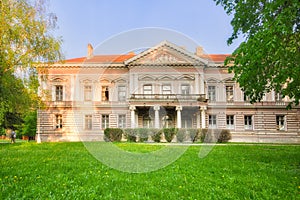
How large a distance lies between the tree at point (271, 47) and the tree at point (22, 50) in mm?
13245

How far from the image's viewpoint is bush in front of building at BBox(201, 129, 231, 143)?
22594 mm

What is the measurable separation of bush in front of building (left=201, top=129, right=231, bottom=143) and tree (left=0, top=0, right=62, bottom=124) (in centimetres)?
1418

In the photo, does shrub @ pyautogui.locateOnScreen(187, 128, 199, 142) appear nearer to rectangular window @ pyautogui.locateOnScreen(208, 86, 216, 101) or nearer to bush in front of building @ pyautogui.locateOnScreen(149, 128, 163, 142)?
bush in front of building @ pyautogui.locateOnScreen(149, 128, 163, 142)

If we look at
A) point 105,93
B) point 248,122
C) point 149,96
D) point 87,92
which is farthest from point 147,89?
point 248,122

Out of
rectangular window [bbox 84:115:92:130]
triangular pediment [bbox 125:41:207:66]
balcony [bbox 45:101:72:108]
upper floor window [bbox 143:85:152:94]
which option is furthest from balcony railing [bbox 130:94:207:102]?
balcony [bbox 45:101:72:108]

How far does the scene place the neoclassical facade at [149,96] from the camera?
92.8 ft

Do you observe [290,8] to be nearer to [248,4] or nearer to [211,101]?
[248,4]

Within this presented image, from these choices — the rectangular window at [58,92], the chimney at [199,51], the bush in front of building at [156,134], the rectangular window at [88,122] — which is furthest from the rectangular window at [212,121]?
the rectangular window at [58,92]

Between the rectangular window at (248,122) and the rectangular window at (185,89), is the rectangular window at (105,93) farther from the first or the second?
the rectangular window at (248,122)

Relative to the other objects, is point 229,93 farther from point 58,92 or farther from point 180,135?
point 58,92

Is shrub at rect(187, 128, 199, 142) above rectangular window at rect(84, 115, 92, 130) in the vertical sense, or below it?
below

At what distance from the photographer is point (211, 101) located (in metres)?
29.6

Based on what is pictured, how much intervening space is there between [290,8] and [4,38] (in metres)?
15.1

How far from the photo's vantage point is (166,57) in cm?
2858
